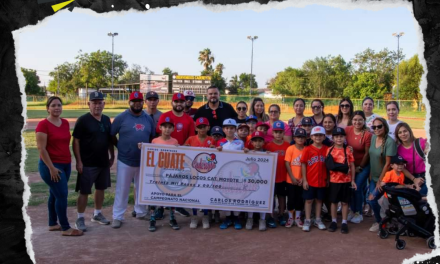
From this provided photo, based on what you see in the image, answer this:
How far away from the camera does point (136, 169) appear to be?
5.88 m

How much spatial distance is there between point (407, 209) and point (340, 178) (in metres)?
1.01

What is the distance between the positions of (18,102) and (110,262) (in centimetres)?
296

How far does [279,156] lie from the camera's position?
5895 millimetres

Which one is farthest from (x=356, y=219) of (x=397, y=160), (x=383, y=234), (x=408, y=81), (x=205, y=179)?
(x=408, y=81)

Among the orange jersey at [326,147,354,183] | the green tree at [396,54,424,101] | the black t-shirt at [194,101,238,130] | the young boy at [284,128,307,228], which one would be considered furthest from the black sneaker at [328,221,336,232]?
the green tree at [396,54,424,101]

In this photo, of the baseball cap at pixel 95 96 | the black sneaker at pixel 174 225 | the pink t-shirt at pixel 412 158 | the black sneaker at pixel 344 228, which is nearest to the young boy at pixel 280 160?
the black sneaker at pixel 344 228

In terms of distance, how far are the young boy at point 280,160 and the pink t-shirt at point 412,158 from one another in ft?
5.75

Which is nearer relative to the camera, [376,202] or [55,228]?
[55,228]

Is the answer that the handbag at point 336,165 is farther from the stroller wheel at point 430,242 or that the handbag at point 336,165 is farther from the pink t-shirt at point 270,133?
the stroller wheel at point 430,242

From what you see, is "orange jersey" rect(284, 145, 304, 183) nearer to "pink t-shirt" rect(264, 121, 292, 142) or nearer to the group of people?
the group of people

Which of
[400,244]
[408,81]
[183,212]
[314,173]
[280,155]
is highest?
[408,81]

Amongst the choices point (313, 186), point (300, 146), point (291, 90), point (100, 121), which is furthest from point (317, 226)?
point (291, 90)

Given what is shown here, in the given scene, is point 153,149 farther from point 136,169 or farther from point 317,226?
point 317,226

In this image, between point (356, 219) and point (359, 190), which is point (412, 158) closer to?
point (359, 190)
